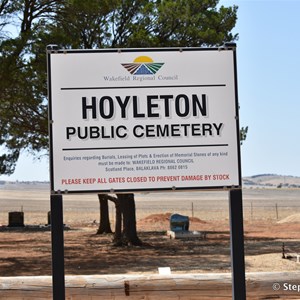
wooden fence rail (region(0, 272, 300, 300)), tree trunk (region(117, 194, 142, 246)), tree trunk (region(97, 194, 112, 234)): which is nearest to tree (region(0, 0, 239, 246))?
tree trunk (region(117, 194, 142, 246))

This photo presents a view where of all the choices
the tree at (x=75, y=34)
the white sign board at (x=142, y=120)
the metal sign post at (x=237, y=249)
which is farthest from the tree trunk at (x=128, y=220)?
the white sign board at (x=142, y=120)

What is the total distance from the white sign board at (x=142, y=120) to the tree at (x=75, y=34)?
15.0m

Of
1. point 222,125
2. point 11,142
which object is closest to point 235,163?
point 222,125

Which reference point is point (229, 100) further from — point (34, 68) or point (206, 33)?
point (206, 33)

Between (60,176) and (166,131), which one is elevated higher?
(166,131)

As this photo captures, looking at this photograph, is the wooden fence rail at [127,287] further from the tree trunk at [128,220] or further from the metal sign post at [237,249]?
the tree trunk at [128,220]

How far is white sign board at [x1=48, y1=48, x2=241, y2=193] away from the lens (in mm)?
4918

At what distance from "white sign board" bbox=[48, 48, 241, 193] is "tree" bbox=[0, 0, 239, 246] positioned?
1504cm

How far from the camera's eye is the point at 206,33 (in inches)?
1003

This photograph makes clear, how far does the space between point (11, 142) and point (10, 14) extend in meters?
12.3

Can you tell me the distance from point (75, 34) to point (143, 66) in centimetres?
1897

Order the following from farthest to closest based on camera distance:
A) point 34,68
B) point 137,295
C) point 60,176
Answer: point 34,68, point 137,295, point 60,176

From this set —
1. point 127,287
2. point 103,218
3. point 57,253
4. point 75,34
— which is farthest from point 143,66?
point 103,218

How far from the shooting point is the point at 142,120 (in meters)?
4.99
